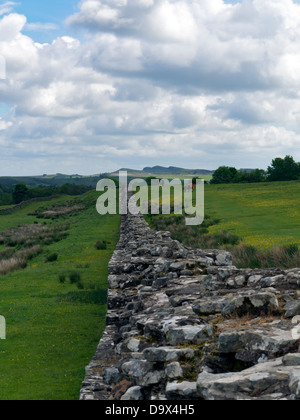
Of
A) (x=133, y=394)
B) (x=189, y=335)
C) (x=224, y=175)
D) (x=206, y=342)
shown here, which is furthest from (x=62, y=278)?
(x=224, y=175)

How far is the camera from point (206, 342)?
5996 mm

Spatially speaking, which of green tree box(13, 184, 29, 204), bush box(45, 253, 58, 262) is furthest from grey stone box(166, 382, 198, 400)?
green tree box(13, 184, 29, 204)

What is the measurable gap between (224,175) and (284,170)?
27693 millimetres

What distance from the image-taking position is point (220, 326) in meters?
6.31

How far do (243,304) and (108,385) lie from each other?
7.08ft

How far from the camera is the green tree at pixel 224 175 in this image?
473ft

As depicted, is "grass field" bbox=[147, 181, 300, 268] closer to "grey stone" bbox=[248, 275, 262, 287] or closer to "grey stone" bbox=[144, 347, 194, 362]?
"grey stone" bbox=[248, 275, 262, 287]

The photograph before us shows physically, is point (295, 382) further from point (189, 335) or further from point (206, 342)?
point (189, 335)

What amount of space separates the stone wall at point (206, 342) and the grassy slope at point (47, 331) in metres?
1.76

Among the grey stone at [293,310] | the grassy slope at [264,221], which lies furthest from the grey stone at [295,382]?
the grassy slope at [264,221]

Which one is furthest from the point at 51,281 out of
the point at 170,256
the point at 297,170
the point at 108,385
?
the point at 297,170

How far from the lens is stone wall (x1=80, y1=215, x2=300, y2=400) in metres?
4.65

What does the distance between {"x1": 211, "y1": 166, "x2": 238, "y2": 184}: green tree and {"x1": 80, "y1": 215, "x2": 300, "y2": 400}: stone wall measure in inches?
5321

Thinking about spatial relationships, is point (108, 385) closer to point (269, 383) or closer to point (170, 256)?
point (269, 383)
